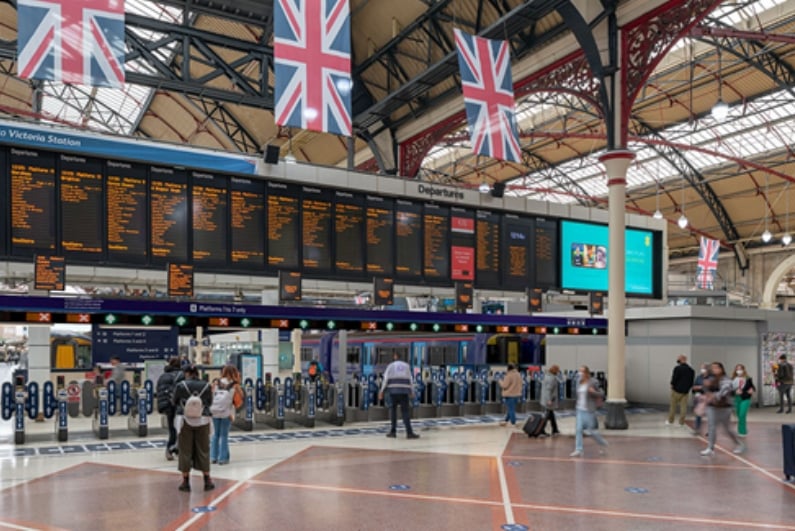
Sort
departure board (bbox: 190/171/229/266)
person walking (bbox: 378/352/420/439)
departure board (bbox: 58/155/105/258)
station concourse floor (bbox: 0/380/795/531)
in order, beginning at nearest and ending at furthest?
station concourse floor (bbox: 0/380/795/531) → departure board (bbox: 58/155/105/258) → person walking (bbox: 378/352/420/439) → departure board (bbox: 190/171/229/266)

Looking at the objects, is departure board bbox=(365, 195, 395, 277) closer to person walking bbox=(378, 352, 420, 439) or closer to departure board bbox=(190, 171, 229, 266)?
person walking bbox=(378, 352, 420, 439)

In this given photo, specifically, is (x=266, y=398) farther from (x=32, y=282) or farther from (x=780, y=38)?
(x=780, y=38)

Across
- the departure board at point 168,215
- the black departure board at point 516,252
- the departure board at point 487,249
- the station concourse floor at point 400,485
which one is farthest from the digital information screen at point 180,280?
the black departure board at point 516,252

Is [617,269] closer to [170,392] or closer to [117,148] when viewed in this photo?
[170,392]

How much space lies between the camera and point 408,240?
1603 centimetres

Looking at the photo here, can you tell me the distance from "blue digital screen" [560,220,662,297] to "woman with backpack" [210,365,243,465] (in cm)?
1001

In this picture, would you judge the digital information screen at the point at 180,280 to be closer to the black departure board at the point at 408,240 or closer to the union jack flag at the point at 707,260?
the black departure board at the point at 408,240

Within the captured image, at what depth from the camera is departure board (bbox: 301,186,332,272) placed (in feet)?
48.5

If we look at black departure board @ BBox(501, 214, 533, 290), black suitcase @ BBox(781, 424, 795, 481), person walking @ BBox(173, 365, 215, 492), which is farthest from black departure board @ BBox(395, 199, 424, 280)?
black suitcase @ BBox(781, 424, 795, 481)

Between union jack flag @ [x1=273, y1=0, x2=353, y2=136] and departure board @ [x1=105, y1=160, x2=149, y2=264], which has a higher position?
union jack flag @ [x1=273, y1=0, x2=353, y2=136]

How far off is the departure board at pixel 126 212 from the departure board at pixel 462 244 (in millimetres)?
6728

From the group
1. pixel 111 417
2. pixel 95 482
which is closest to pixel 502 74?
pixel 95 482

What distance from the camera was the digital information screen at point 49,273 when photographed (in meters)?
11.8

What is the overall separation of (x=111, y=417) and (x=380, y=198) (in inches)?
301
